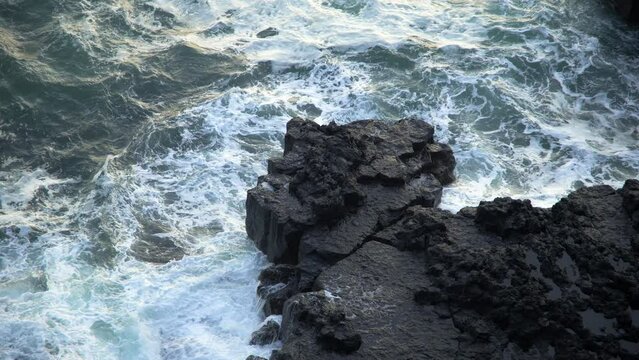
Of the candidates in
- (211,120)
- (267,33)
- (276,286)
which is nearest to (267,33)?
(267,33)

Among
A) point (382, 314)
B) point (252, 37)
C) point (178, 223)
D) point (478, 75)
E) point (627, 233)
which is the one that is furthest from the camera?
point (252, 37)

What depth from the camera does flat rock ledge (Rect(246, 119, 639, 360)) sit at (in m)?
9.53

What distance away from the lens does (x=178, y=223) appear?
1328cm

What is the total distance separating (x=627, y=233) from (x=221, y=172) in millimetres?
7488

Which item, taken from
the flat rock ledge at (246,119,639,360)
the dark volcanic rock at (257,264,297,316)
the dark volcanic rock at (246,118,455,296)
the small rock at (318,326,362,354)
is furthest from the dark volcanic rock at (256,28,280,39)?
the small rock at (318,326,362,354)

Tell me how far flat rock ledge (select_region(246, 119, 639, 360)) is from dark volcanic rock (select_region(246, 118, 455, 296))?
2 cm

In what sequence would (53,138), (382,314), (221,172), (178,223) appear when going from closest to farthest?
(382,314)
(178,223)
(221,172)
(53,138)

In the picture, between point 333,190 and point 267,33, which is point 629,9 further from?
point 333,190

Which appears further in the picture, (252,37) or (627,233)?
(252,37)

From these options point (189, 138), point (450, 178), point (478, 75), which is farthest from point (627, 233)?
point (189, 138)

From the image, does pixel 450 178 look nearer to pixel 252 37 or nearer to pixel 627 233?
pixel 627 233

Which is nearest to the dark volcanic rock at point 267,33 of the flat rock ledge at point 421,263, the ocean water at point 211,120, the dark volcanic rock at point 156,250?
the ocean water at point 211,120

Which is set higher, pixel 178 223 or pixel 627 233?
pixel 627 233

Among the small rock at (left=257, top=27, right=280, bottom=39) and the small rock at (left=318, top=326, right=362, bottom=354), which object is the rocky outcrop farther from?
the small rock at (left=318, top=326, right=362, bottom=354)
